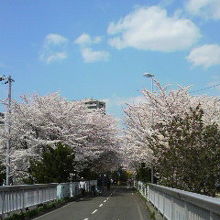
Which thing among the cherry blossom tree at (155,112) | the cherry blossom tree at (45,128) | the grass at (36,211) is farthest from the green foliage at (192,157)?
the cherry blossom tree at (45,128)

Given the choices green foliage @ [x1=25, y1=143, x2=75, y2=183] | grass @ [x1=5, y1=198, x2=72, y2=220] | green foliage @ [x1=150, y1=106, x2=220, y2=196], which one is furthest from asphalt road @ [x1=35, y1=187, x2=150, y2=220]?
green foliage @ [x1=25, y1=143, x2=75, y2=183]

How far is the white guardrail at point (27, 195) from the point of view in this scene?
592 inches

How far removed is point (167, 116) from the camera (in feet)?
109

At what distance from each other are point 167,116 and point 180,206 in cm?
2319

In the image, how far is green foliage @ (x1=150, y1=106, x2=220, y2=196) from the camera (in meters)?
15.3

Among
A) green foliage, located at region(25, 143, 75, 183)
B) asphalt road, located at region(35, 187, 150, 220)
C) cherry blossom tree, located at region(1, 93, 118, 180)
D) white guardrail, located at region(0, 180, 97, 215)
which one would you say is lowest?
asphalt road, located at region(35, 187, 150, 220)

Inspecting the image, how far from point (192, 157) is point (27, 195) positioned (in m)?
7.82

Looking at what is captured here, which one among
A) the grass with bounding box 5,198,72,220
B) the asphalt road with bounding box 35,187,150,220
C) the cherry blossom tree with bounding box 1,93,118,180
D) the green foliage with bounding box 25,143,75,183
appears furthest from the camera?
the cherry blossom tree with bounding box 1,93,118,180

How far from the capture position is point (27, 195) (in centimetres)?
1914

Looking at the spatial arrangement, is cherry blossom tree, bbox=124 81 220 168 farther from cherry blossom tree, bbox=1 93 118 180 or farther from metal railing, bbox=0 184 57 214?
metal railing, bbox=0 184 57 214

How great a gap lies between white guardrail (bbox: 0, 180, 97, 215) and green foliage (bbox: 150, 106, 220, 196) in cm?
599

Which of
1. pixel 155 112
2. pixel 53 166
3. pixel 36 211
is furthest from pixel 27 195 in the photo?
pixel 155 112

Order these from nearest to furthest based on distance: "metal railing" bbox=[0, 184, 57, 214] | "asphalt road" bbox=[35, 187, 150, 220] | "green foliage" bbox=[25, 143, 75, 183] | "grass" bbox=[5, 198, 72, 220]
Result: "metal railing" bbox=[0, 184, 57, 214]
"grass" bbox=[5, 198, 72, 220]
"asphalt road" bbox=[35, 187, 150, 220]
"green foliage" bbox=[25, 143, 75, 183]

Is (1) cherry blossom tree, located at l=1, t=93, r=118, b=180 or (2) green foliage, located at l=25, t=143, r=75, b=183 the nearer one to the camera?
(2) green foliage, located at l=25, t=143, r=75, b=183
